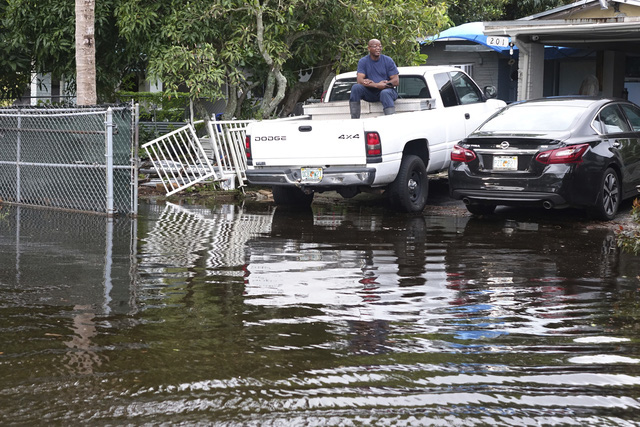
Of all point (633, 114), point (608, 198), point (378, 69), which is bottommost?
point (608, 198)

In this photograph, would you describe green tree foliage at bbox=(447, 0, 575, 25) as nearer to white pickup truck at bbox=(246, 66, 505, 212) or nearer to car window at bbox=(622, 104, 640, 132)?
white pickup truck at bbox=(246, 66, 505, 212)

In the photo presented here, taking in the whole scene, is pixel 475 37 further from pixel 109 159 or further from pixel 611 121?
pixel 109 159

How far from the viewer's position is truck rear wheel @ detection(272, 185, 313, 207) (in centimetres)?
1388

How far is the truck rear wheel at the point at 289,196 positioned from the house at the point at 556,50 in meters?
6.01

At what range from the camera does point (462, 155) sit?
40.1 feet

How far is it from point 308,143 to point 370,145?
860 millimetres

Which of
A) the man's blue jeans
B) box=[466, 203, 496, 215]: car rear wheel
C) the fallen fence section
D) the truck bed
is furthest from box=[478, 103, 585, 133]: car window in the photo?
the fallen fence section

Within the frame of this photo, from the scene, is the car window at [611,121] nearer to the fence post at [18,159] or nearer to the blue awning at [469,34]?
the fence post at [18,159]

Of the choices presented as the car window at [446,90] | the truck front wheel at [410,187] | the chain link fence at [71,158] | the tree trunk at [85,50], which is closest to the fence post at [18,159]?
the chain link fence at [71,158]

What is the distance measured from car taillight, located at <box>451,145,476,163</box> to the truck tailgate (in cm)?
122

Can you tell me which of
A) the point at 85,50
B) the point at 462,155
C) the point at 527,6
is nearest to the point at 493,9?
the point at 527,6

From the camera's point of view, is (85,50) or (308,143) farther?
(85,50)

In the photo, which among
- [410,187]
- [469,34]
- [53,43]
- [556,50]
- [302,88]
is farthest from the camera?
[556,50]

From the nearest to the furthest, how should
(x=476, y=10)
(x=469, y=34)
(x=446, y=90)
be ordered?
(x=446, y=90), (x=469, y=34), (x=476, y=10)
